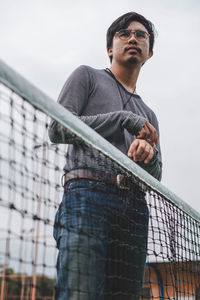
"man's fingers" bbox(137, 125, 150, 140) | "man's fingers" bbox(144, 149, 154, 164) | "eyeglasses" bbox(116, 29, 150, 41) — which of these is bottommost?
"man's fingers" bbox(144, 149, 154, 164)

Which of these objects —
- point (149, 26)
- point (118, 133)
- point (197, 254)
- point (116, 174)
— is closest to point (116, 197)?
point (116, 174)

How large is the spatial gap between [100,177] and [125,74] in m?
0.80

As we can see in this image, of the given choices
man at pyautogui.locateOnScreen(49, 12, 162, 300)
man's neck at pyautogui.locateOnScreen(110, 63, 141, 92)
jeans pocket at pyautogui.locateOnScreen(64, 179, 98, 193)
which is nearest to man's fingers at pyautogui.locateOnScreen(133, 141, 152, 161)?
man at pyautogui.locateOnScreen(49, 12, 162, 300)

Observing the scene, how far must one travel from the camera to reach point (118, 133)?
2000 mm

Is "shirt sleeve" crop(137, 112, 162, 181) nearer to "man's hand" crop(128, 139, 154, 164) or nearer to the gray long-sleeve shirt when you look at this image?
the gray long-sleeve shirt

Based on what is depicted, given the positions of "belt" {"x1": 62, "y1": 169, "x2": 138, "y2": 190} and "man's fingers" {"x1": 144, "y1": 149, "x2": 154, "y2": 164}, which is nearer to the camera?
"belt" {"x1": 62, "y1": 169, "x2": 138, "y2": 190}

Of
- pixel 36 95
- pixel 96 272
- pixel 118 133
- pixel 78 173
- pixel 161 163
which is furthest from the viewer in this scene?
pixel 161 163

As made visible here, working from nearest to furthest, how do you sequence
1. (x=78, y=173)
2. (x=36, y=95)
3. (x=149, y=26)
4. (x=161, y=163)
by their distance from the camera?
1. (x=36, y=95)
2. (x=78, y=173)
3. (x=161, y=163)
4. (x=149, y=26)

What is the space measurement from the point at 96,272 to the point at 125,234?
26 centimetres

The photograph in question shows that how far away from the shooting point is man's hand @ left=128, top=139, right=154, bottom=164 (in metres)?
1.85

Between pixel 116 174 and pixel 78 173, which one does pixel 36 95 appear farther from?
pixel 116 174

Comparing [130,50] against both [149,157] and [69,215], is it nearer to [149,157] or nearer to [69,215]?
[149,157]

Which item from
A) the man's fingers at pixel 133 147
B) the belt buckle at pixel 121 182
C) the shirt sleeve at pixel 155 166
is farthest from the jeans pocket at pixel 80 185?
the shirt sleeve at pixel 155 166

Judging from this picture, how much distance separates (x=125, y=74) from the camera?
2312 mm
